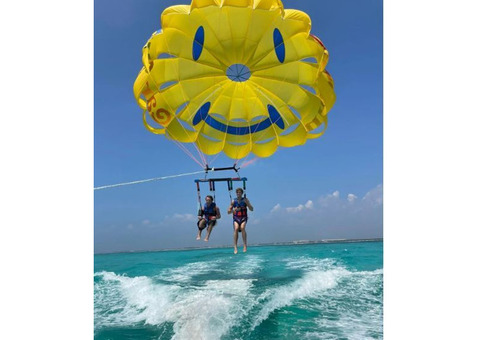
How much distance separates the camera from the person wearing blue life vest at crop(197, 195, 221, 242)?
578 cm

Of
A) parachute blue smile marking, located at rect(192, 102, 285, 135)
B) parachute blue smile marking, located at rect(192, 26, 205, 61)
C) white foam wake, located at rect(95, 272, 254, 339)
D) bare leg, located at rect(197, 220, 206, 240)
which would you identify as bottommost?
white foam wake, located at rect(95, 272, 254, 339)

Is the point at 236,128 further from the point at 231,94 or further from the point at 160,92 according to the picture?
the point at 160,92

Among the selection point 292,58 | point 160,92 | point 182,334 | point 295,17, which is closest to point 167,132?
point 160,92

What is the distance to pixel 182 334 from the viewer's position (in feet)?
19.1

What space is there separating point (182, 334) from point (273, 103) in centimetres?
489

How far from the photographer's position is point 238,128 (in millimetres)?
6738

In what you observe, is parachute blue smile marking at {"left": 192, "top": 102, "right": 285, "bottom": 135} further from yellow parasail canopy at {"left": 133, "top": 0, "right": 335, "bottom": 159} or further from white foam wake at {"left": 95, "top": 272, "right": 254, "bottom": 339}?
white foam wake at {"left": 95, "top": 272, "right": 254, "bottom": 339}

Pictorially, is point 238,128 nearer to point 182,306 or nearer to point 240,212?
point 240,212

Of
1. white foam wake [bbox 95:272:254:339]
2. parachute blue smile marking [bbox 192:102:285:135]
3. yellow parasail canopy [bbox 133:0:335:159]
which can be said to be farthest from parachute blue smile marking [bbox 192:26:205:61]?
white foam wake [bbox 95:272:254:339]

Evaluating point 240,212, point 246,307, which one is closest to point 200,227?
point 240,212

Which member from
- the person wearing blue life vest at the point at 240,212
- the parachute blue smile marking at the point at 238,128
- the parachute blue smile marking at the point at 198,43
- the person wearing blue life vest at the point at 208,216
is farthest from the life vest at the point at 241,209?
the parachute blue smile marking at the point at 198,43

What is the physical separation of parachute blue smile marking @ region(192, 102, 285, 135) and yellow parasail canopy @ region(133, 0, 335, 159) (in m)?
0.02

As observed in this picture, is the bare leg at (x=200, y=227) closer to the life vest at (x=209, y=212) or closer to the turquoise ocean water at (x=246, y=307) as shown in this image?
the life vest at (x=209, y=212)
